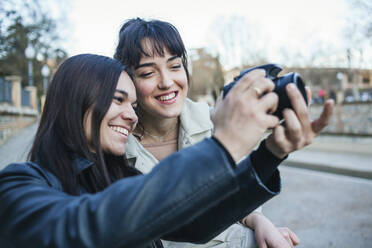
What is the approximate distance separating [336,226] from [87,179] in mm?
3932

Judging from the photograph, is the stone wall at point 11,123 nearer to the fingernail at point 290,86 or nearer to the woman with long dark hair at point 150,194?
the woman with long dark hair at point 150,194

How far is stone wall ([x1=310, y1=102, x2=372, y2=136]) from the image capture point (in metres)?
12.1

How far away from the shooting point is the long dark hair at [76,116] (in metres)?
1.22

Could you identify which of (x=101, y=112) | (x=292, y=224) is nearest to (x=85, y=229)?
(x=101, y=112)

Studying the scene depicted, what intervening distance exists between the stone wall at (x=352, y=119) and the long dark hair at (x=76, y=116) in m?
12.3

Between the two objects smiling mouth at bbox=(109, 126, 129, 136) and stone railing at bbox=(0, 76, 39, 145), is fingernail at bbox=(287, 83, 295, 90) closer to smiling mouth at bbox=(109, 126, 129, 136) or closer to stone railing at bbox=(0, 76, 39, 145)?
smiling mouth at bbox=(109, 126, 129, 136)

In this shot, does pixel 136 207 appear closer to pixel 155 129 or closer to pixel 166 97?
pixel 166 97

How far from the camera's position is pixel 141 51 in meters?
2.06

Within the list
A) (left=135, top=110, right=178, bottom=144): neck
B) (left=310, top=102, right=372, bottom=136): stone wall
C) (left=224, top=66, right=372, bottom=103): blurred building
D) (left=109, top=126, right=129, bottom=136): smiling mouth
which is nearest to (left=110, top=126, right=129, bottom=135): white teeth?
(left=109, top=126, right=129, bottom=136): smiling mouth

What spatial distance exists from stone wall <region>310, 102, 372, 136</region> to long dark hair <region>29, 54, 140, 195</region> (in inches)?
486

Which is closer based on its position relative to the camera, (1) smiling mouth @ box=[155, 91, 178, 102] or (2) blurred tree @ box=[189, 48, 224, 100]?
(1) smiling mouth @ box=[155, 91, 178, 102]

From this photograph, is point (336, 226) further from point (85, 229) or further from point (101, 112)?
point (85, 229)

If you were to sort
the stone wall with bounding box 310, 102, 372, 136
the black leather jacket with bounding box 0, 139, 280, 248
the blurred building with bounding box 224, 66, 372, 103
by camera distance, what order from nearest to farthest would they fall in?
the black leather jacket with bounding box 0, 139, 280, 248
the stone wall with bounding box 310, 102, 372, 136
the blurred building with bounding box 224, 66, 372, 103

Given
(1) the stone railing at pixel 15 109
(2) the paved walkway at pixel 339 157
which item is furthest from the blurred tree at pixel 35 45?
(2) the paved walkway at pixel 339 157
